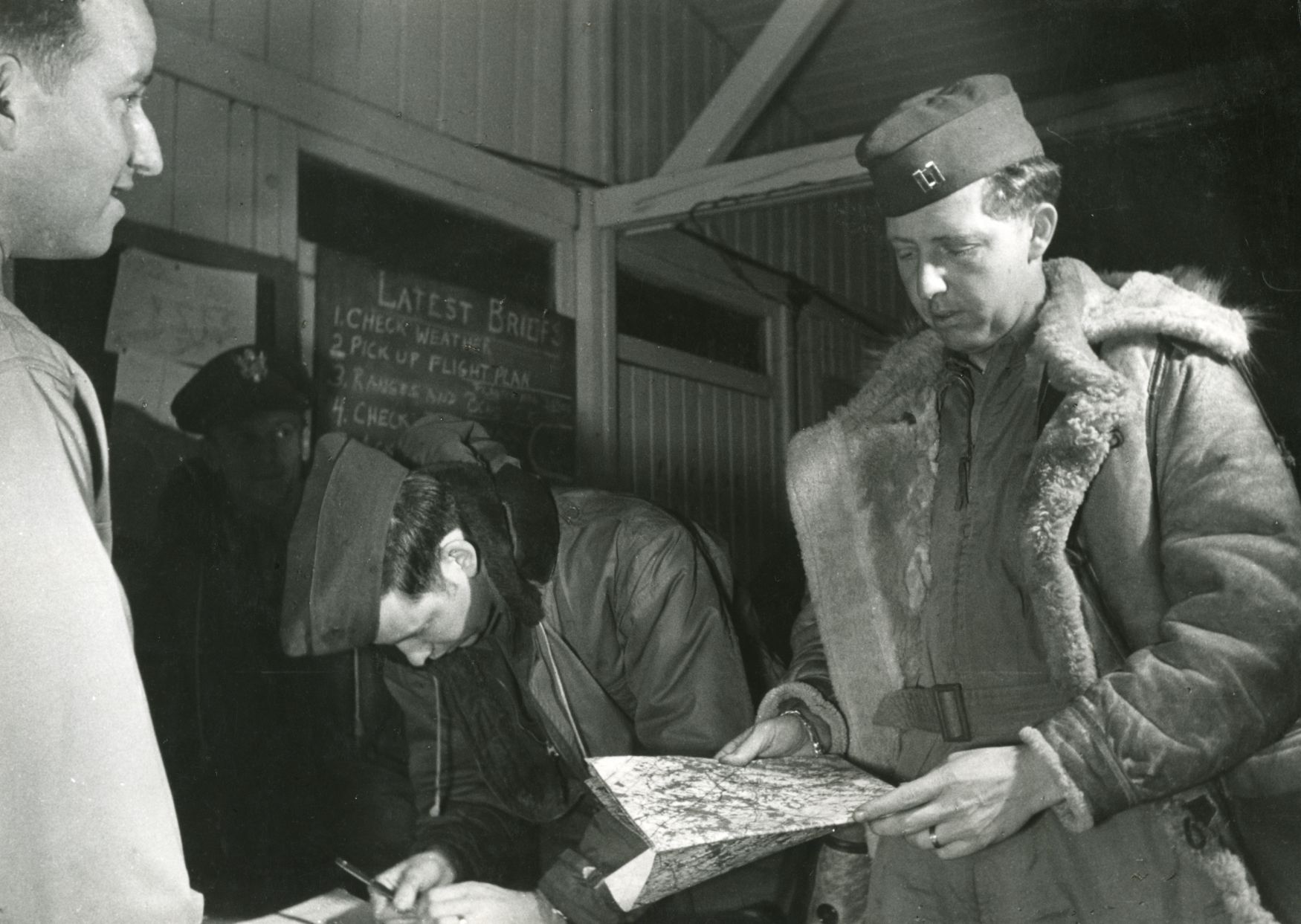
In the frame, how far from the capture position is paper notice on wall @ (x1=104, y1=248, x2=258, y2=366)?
200 centimetres

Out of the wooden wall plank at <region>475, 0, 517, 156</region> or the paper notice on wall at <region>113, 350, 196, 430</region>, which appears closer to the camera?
the paper notice on wall at <region>113, 350, 196, 430</region>

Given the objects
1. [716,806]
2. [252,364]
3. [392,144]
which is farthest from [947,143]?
[392,144]

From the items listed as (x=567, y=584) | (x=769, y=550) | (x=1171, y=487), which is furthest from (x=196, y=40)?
(x=769, y=550)

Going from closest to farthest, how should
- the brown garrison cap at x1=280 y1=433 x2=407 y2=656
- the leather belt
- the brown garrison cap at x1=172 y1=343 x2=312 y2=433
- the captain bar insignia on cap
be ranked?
1. the leather belt
2. the captain bar insignia on cap
3. the brown garrison cap at x1=280 y1=433 x2=407 y2=656
4. the brown garrison cap at x1=172 y1=343 x2=312 y2=433

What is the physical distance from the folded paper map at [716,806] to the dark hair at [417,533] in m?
0.72

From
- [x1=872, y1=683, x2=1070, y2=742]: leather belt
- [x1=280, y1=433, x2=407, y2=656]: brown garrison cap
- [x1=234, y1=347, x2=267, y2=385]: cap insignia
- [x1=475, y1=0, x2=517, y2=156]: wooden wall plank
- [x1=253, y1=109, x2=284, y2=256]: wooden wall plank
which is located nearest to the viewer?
[x1=872, y1=683, x2=1070, y2=742]: leather belt

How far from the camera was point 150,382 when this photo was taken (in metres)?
2.05

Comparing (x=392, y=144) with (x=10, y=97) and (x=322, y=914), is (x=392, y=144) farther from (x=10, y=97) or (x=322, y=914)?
(x=322, y=914)

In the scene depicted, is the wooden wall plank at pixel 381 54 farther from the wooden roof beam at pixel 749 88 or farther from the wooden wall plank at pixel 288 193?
the wooden roof beam at pixel 749 88

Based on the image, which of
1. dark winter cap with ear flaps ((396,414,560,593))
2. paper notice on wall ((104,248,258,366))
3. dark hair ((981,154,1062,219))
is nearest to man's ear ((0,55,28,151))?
paper notice on wall ((104,248,258,366))

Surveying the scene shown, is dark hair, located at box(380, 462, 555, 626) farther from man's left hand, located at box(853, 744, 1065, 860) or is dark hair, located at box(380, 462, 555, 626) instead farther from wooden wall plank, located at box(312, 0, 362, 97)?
wooden wall plank, located at box(312, 0, 362, 97)

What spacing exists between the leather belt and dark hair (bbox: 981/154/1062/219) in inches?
23.2

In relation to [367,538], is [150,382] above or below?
above

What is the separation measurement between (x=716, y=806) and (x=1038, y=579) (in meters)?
0.44
